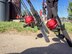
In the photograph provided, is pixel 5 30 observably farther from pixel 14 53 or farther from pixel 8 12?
pixel 8 12

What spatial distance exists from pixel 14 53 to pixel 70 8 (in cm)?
754

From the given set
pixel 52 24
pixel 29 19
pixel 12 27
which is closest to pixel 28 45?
pixel 12 27

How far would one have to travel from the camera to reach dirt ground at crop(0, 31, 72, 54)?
4949mm

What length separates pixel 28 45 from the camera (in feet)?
20.2

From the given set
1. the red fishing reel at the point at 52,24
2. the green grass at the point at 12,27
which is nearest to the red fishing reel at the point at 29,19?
the red fishing reel at the point at 52,24

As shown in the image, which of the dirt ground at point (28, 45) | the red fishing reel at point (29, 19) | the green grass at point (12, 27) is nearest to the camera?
the red fishing reel at point (29, 19)

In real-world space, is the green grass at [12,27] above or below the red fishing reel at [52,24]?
below

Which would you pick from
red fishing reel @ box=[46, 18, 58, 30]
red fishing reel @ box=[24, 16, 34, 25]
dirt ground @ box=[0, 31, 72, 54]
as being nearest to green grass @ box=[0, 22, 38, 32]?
dirt ground @ box=[0, 31, 72, 54]

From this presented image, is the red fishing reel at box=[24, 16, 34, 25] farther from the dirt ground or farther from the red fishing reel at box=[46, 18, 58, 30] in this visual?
the dirt ground

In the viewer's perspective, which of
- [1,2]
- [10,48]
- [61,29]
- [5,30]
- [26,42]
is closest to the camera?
[61,29]

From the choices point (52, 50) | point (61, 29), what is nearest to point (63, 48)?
point (52, 50)

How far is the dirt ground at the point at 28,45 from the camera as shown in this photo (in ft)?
16.2

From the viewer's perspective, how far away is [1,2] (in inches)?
459

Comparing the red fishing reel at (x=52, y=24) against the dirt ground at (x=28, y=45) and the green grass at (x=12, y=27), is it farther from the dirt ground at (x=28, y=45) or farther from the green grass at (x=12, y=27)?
the green grass at (x=12, y=27)
